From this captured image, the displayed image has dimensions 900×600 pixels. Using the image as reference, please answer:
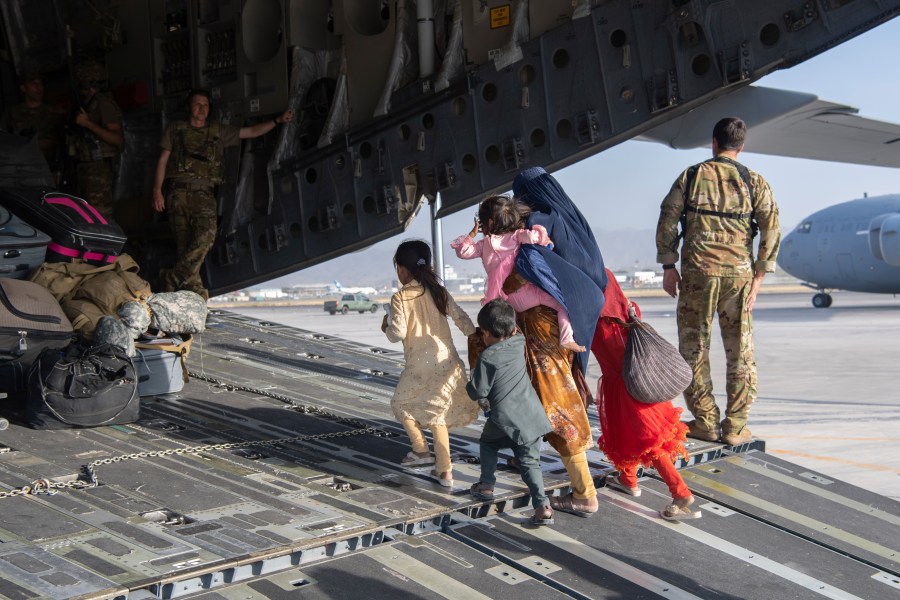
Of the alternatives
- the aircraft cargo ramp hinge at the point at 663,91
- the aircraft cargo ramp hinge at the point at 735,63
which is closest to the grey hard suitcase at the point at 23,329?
the aircraft cargo ramp hinge at the point at 663,91

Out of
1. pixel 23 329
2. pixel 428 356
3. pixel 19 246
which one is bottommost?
pixel 428 356

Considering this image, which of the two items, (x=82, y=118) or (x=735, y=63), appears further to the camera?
(x=82, y=118)

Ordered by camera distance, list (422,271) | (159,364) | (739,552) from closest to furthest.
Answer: (739,552), (422,271), (159,364)

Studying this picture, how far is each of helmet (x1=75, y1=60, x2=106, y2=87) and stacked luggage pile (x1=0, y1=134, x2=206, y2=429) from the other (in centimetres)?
189

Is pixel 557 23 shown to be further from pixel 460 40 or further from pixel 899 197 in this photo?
pixel 899 197

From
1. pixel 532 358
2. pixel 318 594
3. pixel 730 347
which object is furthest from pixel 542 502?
pixel 730 347

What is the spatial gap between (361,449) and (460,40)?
3.51 meters

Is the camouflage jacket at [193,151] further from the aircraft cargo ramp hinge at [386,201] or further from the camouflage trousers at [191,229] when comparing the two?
the aircraft cargo ramp hinge at [386,201]

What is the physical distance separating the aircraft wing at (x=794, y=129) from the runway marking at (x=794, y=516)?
9.44ft

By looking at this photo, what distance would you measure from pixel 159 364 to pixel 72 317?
59 cm

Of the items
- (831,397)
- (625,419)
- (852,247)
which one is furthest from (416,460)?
(852,247)

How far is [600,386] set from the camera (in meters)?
4.45

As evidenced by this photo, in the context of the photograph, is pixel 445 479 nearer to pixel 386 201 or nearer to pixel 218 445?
pixel 218 445

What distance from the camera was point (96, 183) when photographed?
8758mm
